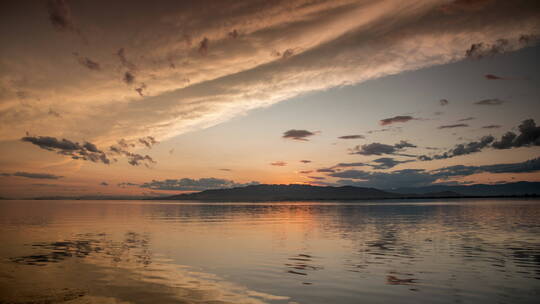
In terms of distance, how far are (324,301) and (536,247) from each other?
25.2 metres

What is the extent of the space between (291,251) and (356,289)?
12.6 metres

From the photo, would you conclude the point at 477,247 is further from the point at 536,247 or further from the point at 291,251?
the point at 291,251

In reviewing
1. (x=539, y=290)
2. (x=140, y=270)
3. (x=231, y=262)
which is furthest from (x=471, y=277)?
(x=140, y=270)

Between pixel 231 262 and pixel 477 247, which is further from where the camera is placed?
pixel 477 247

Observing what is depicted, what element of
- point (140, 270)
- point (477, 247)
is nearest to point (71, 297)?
point (140, 270)

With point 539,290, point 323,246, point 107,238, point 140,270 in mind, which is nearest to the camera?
point 539,290

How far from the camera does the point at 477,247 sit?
102 ft

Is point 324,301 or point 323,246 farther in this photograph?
point 323,246

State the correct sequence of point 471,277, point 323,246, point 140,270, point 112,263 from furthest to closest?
point 323,246 → point 112,263 → point 140,270 → point 471,277

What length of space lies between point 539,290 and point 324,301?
10.7 m

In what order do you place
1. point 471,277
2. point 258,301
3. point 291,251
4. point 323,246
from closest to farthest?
point 258,301 → point 471,277 → point 291,251 → point 323,246

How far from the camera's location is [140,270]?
22031mm

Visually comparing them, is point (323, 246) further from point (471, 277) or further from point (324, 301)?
point (324, 301)

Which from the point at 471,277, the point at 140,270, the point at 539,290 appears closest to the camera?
the point at 539,290
